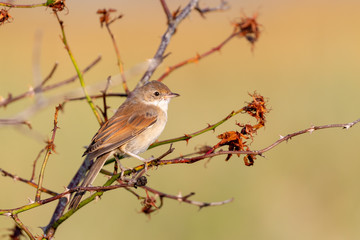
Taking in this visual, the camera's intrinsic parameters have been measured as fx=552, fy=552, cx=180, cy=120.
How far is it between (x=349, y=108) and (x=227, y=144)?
841cm

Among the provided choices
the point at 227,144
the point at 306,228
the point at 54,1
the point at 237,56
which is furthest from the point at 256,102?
the point at 237,56

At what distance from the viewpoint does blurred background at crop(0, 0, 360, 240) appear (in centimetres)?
731

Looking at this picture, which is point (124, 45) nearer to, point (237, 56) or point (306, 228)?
point (237, 56)

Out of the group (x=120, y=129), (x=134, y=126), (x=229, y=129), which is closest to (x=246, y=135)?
(x=120, y=129)

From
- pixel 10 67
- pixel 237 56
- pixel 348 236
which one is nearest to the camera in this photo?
pixel 348 236

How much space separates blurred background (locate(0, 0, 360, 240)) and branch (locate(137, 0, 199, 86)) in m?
0.27

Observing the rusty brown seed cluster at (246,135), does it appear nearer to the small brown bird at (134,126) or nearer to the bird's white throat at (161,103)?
the small brown bird at (134,126)

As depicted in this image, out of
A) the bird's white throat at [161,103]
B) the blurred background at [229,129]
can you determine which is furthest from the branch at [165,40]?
the bird's white throat at [161,103]

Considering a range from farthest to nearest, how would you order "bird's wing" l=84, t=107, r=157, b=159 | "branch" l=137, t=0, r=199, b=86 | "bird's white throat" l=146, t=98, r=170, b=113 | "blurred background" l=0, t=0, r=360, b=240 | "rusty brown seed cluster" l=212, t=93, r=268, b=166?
"blurred background" l=0, t=0, r=360, b=240 → "bird's white throat" l=146, t=98, r=170, b=113 → "bird's wing" l=84, t=107, r=157, b=159 → "branch" l=137, t=0, r=199, b=86 → "rusty brown seed cluster" l=212, t=93, r=268, b=166

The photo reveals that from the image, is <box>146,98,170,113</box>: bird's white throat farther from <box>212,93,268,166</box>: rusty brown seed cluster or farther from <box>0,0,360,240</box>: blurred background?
<box>212,93,268,166</box>: rusty brown seed cluster

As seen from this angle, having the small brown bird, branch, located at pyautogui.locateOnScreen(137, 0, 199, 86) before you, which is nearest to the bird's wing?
the small brown bird

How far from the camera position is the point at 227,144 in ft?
7.89

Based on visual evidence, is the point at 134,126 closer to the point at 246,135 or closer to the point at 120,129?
the point at 120,129

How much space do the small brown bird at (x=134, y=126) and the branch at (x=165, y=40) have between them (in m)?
0.50
